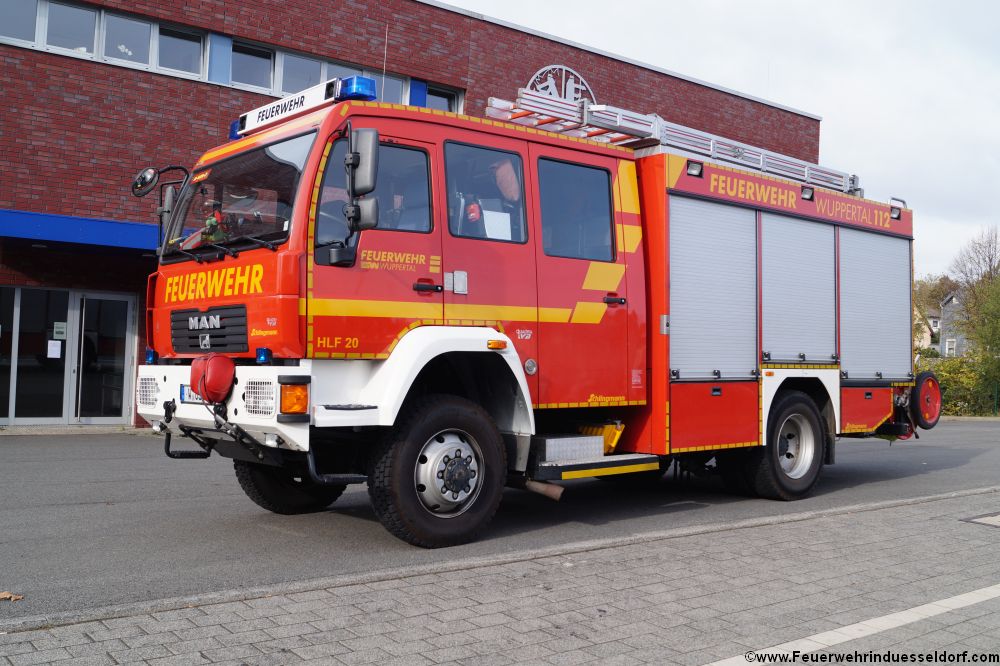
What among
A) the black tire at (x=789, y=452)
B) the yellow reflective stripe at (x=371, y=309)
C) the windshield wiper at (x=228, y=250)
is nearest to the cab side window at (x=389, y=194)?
the yellow reflective stripe at (x=371, y=309)

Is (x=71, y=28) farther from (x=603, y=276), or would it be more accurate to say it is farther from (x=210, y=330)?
(x=603, y=276)

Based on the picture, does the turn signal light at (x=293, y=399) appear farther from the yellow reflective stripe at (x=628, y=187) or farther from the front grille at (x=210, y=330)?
the yellow reflective stripe at (x=628, y=187)

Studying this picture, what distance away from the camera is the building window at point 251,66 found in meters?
17.8

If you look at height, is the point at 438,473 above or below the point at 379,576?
above

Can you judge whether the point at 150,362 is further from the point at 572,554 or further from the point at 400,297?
the point at 572,554

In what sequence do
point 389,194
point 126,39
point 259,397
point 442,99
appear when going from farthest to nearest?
1. point 442,99
2. point 126,39
3. point 389,194
4. point 259,397

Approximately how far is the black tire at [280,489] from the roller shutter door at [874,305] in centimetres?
560

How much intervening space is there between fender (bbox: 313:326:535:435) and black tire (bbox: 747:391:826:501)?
3.67 meters

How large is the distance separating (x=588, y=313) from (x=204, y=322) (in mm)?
2962

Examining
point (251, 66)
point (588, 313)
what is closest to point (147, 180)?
point (588, 313)

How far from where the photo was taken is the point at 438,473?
20.9 ft

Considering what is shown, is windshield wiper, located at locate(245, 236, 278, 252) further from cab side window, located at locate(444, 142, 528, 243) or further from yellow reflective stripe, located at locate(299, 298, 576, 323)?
cab side window, located at locate(444, 142, 528, 243)

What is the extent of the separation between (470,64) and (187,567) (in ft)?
53.7

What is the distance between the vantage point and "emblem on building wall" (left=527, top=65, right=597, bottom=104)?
2142cm
